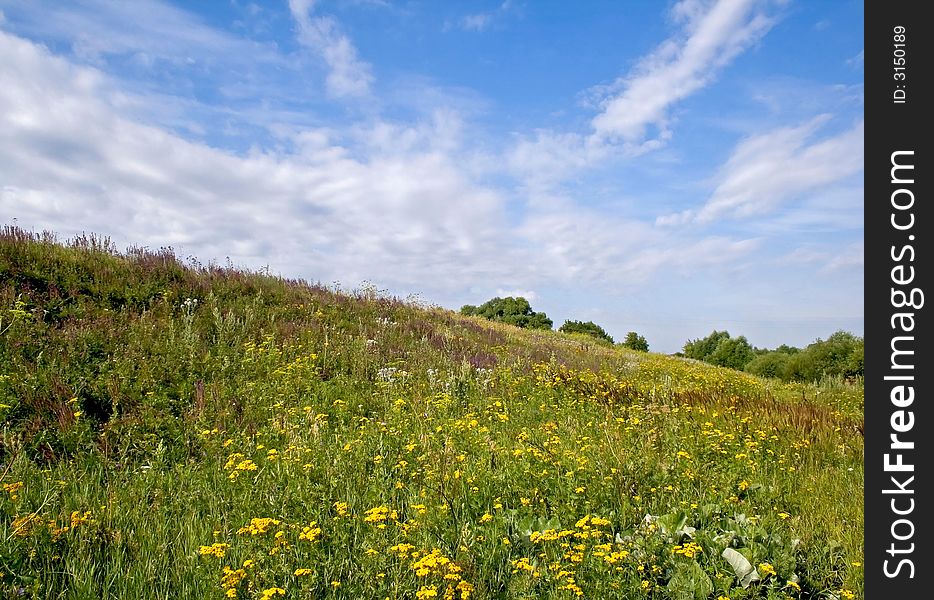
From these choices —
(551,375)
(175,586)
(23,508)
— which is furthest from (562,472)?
(551,375)

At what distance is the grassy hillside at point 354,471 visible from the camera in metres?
2.98

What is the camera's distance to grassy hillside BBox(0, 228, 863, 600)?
9.77 ft

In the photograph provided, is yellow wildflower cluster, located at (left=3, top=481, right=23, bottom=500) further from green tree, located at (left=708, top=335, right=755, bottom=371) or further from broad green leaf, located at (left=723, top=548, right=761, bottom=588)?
green tree, located at (left=708, top=335, right=755, bottom=371)

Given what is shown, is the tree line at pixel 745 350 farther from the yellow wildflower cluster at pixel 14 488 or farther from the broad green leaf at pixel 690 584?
the yellow wildflower cluster at pixel 14 488

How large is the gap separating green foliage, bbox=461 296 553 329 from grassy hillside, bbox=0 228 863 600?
22957mm

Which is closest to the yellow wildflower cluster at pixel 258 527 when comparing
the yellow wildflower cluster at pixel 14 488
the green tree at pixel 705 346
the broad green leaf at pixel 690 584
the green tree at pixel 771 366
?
the yellow wildflower cluster at pixel 14 488

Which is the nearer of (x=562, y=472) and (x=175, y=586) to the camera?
(x=175, y=586)

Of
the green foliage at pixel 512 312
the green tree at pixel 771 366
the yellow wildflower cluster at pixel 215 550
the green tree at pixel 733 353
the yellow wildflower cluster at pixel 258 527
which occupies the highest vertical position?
the green foliage at pixel 512 312

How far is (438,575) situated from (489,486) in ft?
4.44

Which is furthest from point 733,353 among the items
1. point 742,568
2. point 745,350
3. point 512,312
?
point 742,568

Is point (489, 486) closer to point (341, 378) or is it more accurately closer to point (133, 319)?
point (341, 378)

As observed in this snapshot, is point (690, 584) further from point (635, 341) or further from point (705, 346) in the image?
point (705, 346)

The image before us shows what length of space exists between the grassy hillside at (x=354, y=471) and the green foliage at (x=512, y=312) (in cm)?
2296

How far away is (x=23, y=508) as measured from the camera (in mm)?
3549
